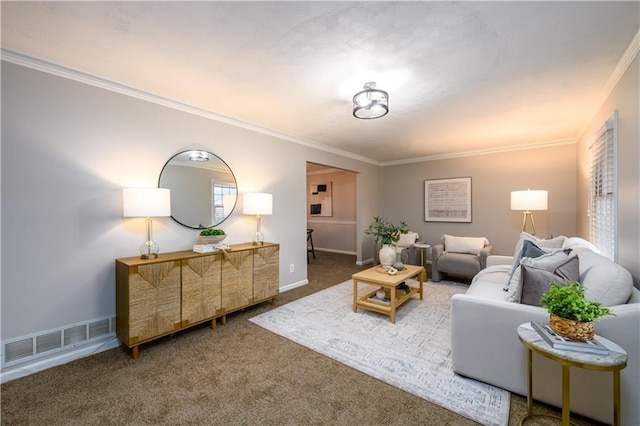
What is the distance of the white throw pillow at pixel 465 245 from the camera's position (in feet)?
14.5

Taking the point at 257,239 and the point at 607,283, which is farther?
the point at 257,239

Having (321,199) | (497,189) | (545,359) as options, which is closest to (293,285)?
(545,359)

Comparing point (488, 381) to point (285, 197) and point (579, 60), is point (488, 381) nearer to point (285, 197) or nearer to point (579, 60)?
point (579, 60)

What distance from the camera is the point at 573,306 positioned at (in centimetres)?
131

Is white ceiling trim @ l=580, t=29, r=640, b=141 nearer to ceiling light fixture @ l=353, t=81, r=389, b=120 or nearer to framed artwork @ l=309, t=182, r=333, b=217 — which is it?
ceiling light fixture @ l=353, t=81, r=389, b=120

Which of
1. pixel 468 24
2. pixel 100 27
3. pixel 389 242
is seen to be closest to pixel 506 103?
pixel 468 24

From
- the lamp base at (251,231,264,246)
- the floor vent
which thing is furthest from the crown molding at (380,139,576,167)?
the floor vent

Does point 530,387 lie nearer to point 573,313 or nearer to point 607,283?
point 573,313

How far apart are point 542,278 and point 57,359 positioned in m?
3.71

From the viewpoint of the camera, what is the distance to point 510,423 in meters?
1.56

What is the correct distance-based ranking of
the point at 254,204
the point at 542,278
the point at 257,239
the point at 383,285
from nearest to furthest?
the point at 542,278, the point at 383,285, the point at 254,204, the point at 257,239

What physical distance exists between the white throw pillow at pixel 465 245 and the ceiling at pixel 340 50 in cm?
212

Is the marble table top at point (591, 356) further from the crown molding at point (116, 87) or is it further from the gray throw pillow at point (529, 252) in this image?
the crown molding at point (116, 87)

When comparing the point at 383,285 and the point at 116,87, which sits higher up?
the point at 116,87
